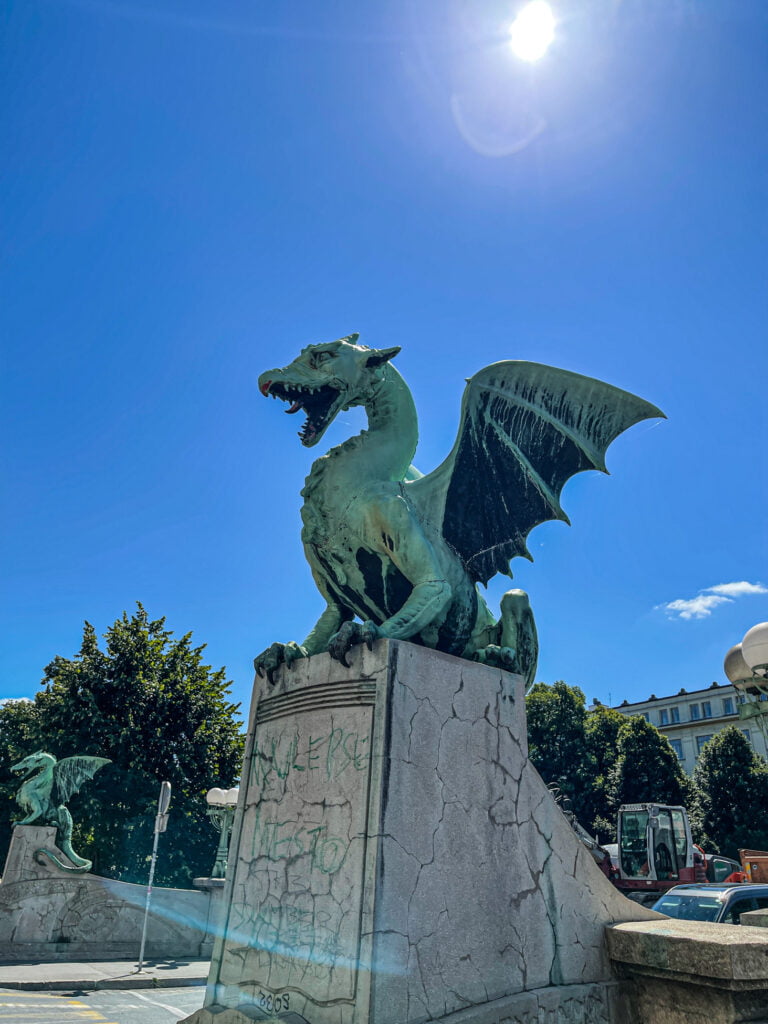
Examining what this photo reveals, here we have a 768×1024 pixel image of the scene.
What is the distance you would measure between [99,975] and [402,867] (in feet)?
32.2

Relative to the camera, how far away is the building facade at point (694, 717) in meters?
46.8

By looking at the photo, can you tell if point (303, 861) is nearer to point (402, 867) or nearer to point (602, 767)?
point (402, 867)

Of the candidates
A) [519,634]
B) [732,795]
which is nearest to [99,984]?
[519,634]

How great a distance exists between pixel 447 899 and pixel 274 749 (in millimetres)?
1164

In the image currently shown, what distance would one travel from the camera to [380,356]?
4605 mm

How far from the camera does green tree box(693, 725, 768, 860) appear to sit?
2861 centimetres

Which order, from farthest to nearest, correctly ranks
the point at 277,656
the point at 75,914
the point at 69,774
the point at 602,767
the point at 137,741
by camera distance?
the point at 602,767
the point at 137,741
the point at 69,774
the point at 75,914
the point at 277,656

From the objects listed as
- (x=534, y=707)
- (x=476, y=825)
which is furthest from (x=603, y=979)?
(x=534, y=707)

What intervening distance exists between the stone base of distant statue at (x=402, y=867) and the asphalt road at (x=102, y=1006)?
171 inches

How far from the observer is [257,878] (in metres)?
3.52

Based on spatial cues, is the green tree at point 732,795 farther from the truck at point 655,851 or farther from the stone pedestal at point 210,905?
the stone pedestal at point 210,905

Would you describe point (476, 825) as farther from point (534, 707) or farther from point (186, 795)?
point (534, 707)

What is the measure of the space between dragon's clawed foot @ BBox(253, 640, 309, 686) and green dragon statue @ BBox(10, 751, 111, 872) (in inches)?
465

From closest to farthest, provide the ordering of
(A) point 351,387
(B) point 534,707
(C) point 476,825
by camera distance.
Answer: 1. (C) point 476,825
2. (A) point 351,387
3. (B) point 534,707
